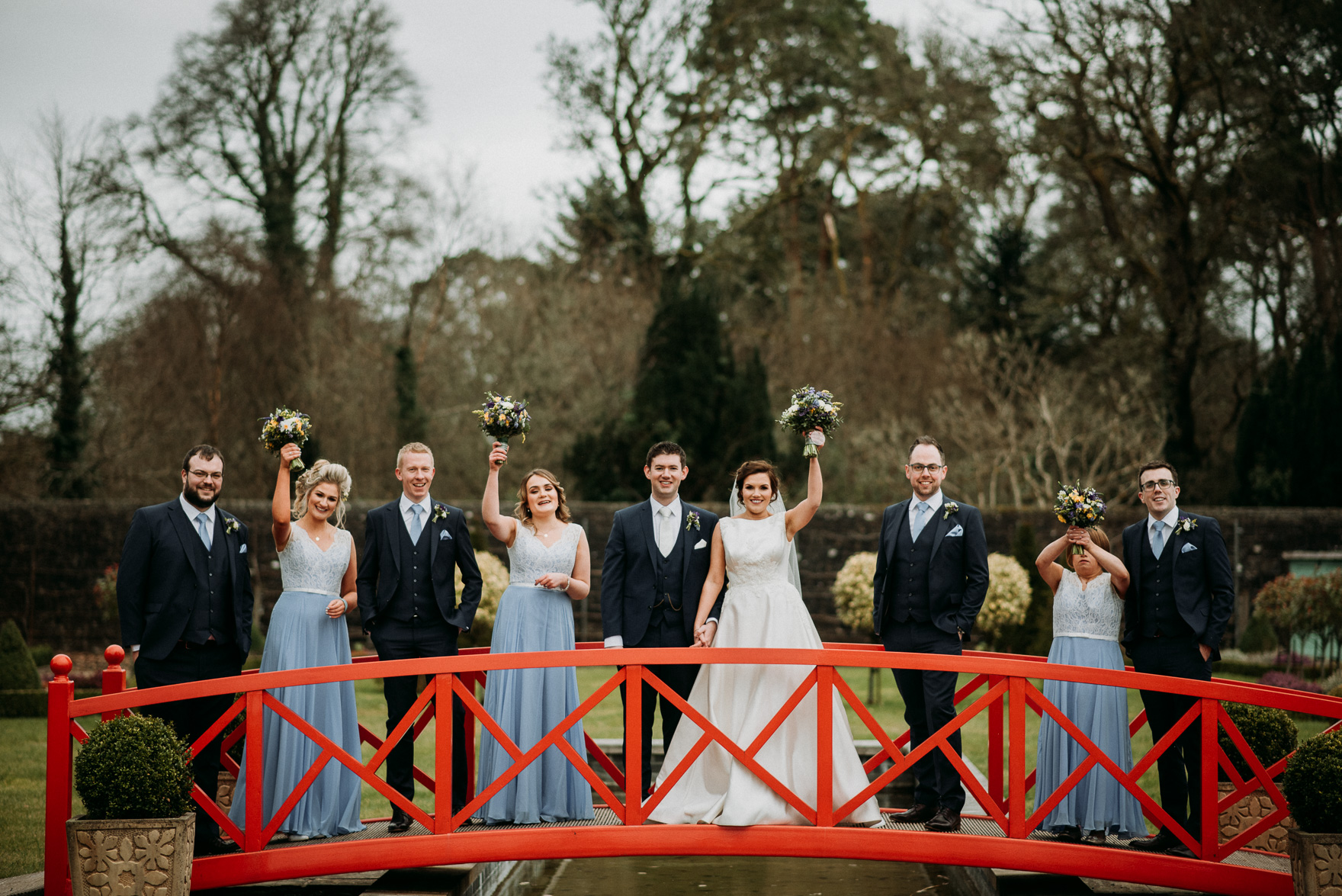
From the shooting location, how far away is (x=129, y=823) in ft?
16.0

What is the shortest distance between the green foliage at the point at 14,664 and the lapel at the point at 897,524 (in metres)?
10.9

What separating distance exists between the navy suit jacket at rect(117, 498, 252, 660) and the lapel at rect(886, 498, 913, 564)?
3.48 meters

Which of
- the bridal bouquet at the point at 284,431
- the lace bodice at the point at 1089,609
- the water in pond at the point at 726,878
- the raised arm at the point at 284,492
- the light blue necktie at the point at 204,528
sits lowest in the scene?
the water in pond at the point at 726,878

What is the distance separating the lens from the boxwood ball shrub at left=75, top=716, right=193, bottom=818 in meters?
4.92

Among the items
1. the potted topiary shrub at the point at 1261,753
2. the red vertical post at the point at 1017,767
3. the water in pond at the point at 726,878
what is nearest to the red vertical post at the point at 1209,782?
the red vertical post at the point at 1017,767

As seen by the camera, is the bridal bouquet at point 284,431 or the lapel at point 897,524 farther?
the lapel at point 897,524

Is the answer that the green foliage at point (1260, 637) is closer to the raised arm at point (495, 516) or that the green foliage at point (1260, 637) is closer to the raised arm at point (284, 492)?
the raised arm at point (495, 516)

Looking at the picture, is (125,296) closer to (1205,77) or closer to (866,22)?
(866,22)

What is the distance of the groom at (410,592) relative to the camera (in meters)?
6.06

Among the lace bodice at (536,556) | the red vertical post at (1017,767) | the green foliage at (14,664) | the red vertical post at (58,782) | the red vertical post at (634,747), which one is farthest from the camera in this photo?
the green foliage at (14,664)

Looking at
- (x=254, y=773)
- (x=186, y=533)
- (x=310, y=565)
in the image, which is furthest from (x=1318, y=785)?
(x=186, y=533)

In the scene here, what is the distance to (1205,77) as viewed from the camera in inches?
859

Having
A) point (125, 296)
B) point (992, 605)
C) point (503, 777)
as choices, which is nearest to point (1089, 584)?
point (503, 777)

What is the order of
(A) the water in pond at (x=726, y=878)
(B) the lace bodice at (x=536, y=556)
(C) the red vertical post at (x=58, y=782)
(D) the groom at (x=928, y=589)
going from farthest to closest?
1. (A) the water in pond at (x=726, y=878)
2. (B) the lace bodice at (x=536, y=556)
3. (D) the groom at (x=928, y=589)
4. (C) the red vertical post at (x=58, y=782)
